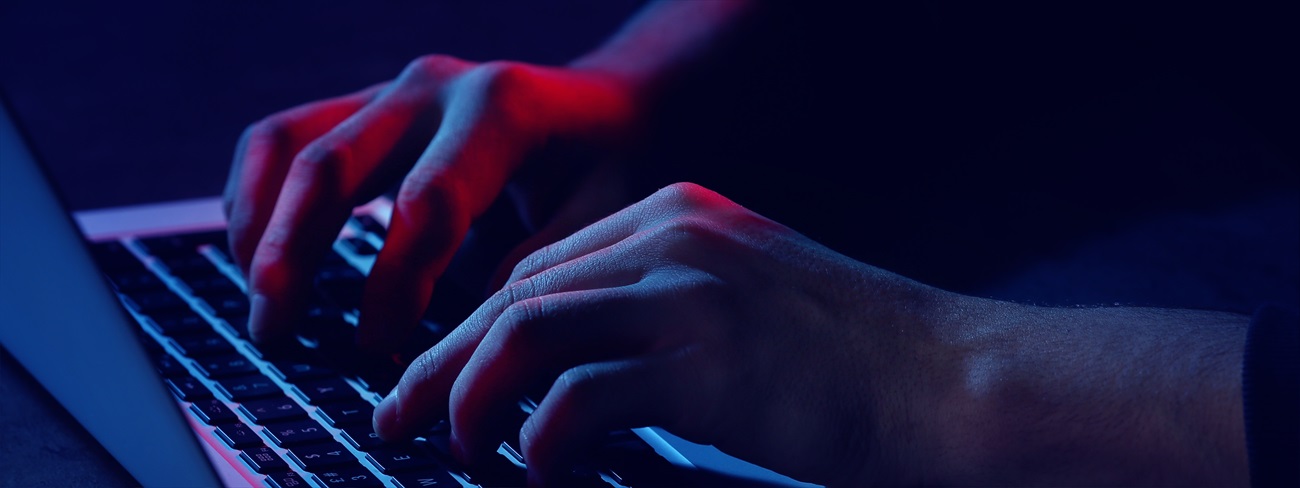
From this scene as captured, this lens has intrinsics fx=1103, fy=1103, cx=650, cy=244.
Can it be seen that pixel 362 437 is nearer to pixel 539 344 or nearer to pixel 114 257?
pixel 539 344

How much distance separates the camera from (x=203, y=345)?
0.56 meters

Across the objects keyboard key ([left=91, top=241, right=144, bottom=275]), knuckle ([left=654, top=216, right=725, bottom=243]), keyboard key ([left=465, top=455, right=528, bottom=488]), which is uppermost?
knuckle ([left=654, top=216, right=725, bottom=243])

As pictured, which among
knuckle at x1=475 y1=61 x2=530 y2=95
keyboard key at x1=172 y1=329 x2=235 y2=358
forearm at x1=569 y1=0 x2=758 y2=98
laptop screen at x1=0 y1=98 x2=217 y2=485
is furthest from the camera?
forearm at x1=569 y1=0 x2=758 y2=98

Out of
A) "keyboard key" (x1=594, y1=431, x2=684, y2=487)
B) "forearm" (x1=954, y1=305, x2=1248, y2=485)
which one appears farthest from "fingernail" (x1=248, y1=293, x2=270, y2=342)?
"forearm" (x1=954, y1=305, x2=1248, y2=485)

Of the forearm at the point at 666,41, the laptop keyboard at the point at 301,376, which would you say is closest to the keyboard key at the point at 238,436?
the laptop keyboard at the point at 301,376

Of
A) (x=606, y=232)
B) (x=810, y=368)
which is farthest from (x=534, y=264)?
(x=810, y=368)

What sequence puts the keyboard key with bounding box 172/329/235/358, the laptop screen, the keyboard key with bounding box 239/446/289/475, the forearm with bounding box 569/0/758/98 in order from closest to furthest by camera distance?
the laptop screen < the keyboard key with bounding box 239/446/289/475 < the keyboard key with bounding box 172/329/235/358 < the forearm with bounding box 569/0/758/98

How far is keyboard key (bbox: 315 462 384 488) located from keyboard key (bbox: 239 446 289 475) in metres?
0.02

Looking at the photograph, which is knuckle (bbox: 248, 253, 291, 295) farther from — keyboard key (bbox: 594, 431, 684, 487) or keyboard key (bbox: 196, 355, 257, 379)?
keyboard key (bbox: 594, 431, 684, 487)

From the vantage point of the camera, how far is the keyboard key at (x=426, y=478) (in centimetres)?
43

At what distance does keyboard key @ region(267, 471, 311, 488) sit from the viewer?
1.42 feet

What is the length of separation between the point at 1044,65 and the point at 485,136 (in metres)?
0.44

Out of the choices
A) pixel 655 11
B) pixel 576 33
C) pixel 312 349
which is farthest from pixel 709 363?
pixel 576 33

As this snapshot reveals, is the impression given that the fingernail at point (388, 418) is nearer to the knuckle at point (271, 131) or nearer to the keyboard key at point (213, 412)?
the keyboard key at point (213, 412)
